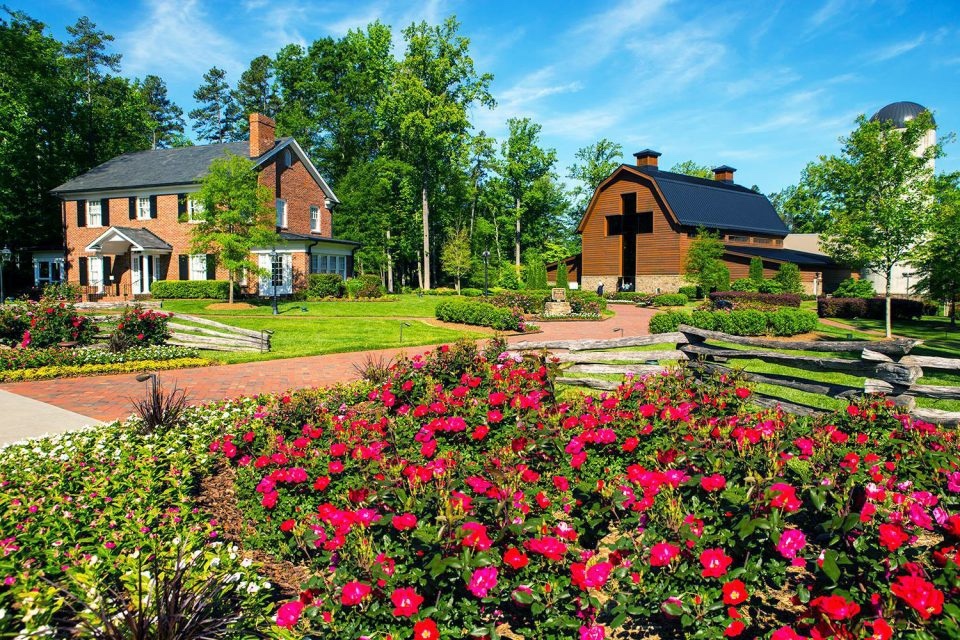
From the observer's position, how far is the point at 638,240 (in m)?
41.6

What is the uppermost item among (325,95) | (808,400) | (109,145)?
(325,95)

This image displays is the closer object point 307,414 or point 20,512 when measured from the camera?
point 20,512

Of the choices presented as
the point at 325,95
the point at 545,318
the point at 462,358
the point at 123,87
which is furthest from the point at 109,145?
the point at 462,358

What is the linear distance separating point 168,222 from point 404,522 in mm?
35036

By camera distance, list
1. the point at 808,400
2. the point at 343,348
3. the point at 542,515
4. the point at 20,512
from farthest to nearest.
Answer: the point at 343,348
the point at 808,400
the point at 20,512
the point at 542,515

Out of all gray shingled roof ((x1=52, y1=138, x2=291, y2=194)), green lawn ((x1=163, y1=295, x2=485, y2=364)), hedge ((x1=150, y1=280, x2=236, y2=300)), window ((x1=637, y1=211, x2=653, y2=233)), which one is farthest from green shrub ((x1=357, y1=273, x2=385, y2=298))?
window ((x1=637, y1=211, x2=653, y2=233))

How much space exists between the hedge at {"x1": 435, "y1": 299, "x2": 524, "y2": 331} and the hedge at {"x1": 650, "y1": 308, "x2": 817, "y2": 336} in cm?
464

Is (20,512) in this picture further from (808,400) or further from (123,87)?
(123,87)

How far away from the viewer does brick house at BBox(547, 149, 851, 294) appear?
39281mm

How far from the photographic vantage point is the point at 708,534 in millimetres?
3197

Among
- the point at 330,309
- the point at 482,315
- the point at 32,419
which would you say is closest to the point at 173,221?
the point at 330,309

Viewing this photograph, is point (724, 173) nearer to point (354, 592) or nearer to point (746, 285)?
point (746, 285)

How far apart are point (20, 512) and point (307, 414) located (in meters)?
2.26

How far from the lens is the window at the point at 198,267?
31.7 metres
